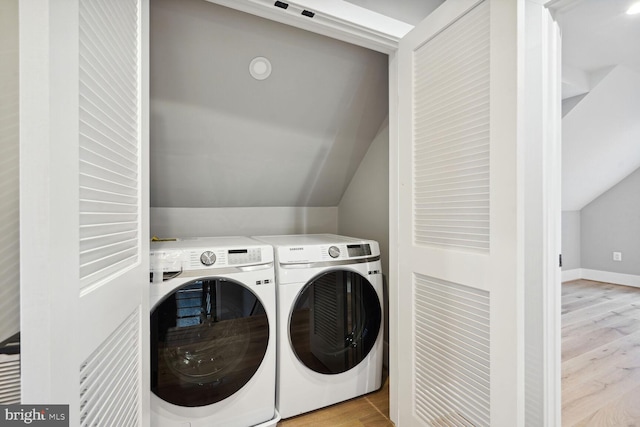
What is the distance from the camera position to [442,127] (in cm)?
130

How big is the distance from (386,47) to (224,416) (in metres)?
1.96

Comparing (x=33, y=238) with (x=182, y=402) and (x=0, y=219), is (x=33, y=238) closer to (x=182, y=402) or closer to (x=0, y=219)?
(x=0, y=219)

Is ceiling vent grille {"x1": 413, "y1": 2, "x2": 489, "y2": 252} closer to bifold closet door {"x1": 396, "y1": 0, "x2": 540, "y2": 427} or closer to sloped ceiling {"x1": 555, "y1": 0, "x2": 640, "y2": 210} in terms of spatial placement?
bifold closet door {"x1": 396, "y1": 0, "x2": 540, "y2": 427}

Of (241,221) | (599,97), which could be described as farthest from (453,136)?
(599,97)

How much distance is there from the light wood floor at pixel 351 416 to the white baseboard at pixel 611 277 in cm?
427

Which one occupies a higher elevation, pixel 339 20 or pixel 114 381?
pixel 339 20

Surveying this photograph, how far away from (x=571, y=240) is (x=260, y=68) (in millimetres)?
4912

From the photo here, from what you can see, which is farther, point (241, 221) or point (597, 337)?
point (597, 337)

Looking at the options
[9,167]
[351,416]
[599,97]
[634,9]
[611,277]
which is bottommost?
[351,416]

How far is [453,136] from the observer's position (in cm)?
124

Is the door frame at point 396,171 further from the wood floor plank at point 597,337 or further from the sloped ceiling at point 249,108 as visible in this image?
the wood floor plank at point 597,337

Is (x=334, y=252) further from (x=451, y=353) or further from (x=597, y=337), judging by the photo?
(x=597, y=337)

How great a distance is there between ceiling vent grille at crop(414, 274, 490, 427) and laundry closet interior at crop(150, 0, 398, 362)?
0.80 m

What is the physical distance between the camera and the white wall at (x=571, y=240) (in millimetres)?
4305
